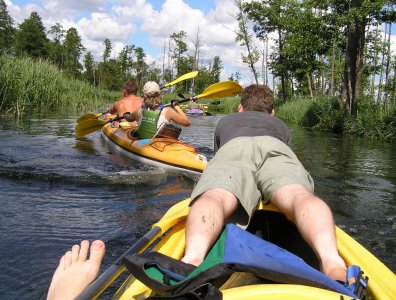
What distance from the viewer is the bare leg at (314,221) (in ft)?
5.52

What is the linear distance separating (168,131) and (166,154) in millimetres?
369

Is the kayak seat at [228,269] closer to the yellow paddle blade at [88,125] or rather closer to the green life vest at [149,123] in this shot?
the green life vest at [149,123]

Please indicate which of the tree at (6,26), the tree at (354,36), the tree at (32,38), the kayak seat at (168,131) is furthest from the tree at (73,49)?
the kayak seat at (168,131)

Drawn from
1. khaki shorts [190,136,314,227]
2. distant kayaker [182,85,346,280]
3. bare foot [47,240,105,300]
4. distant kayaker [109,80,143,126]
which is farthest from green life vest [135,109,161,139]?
bare foot [47,240,105,300]

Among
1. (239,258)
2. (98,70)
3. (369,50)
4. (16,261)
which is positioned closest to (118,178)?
(16,261)

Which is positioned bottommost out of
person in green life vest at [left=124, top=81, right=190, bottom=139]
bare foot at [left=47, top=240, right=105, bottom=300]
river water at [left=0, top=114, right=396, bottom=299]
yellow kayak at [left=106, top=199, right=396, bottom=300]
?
river water at [left=0, top=114, right=396, bottom=299]

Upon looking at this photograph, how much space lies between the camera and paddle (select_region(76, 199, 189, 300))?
1.48 m

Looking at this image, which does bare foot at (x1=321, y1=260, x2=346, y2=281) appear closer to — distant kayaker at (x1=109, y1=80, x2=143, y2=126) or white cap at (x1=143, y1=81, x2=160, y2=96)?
white cap at (x1=143, y1=81, x2=160, y2=96)

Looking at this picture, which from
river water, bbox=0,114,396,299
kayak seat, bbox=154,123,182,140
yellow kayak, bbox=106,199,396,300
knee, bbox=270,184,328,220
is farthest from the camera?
kayak seat, bbox=154,123,182,140

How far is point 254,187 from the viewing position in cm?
237

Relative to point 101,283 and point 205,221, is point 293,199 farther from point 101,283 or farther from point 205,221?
point 101,283

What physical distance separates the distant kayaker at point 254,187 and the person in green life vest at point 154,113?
2.91 m

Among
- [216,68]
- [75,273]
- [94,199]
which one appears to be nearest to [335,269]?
[75,273]

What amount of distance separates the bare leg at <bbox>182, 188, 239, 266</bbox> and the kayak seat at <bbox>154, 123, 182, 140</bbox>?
3.69 metres
